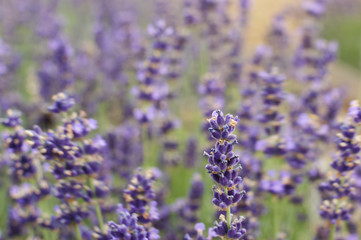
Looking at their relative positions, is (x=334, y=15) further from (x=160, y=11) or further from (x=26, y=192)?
(x=26, y=192)

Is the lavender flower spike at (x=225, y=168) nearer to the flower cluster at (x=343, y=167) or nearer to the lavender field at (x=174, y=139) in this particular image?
the lavender field at (x=174, y=139)

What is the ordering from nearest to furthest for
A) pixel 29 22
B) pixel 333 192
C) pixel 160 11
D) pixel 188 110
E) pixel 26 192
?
pixel 333 192
pixel 26 192
pixel 160 11
pixel 188 110
pixel 29 22

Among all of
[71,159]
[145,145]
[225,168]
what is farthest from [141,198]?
[145,145]

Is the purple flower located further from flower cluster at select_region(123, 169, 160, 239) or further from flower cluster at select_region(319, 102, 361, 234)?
flower cluster at select_region(319, 102, 361, 234)

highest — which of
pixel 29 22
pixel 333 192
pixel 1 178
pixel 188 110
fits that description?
pixel 29 22

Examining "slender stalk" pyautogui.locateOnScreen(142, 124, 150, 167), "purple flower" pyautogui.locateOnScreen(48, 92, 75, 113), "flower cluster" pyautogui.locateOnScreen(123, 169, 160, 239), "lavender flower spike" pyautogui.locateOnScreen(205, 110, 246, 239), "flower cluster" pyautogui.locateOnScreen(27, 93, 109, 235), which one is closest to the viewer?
"lavender flower spike" pyautogui.locateOnScreen(205, 110, 246, 239)

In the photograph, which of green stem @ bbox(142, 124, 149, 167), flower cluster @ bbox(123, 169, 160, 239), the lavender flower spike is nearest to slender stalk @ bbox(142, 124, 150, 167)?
green stem @ bbox(142, 124, 149, 167)

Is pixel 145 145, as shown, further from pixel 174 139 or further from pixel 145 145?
pixel 174 139

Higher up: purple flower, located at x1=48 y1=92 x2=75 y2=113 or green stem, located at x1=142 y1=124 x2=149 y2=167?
green stem, located at x1=142 y1=124 x2=149 y2=167

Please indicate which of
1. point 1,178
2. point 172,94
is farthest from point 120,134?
point 1,178
